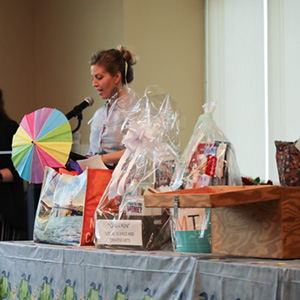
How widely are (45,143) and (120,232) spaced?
45 cm

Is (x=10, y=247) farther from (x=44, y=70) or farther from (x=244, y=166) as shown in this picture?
(x=44, y=70)

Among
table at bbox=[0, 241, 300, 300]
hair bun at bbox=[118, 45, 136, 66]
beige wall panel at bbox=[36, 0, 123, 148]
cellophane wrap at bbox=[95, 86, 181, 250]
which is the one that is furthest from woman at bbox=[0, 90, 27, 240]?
beige wall panel at bbox=[36, 0, 123, 148]

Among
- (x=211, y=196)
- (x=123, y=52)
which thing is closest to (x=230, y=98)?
(x=123, y=52)

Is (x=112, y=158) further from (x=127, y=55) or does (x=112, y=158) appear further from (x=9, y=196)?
(x=9, y=196)

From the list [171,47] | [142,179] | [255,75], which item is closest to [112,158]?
[142,179]

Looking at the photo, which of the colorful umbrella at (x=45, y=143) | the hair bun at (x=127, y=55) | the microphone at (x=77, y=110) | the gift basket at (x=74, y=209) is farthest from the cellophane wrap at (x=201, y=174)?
the hair bun at (x=127, y=55)

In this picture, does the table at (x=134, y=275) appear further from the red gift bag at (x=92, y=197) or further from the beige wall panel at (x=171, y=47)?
the beige wall panel at (x=171, y=47)

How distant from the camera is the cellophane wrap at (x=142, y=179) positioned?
4.09 feet

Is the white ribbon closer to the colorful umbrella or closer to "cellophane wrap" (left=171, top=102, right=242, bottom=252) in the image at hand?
"cellophane wrap" (left=171, top=102, right=242, bottom=252)

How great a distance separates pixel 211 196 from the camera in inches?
37.0

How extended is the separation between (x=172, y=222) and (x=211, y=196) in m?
0.30

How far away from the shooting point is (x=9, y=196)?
2.62 meters

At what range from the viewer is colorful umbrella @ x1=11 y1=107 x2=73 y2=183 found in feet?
5.20

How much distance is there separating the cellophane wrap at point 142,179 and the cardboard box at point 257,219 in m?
0.19
